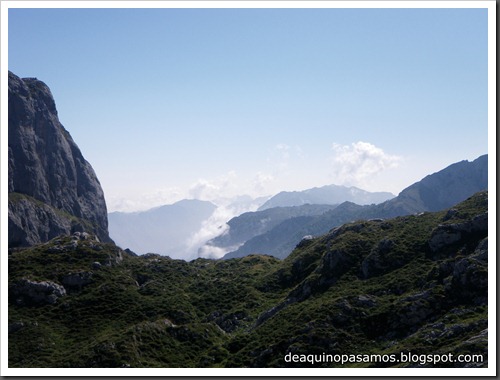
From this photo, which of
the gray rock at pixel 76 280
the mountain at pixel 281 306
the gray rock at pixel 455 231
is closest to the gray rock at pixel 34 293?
the mountain at pixel 281 306

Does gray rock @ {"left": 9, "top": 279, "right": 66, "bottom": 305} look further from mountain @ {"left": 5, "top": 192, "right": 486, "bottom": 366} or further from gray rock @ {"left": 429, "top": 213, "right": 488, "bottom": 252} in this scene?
gray rock @ {"left": 429, "top": 213, "right": 488, "bottom": 252}

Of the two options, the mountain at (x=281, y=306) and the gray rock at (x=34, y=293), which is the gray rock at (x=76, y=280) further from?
the gray rock at (x=34, y=293)

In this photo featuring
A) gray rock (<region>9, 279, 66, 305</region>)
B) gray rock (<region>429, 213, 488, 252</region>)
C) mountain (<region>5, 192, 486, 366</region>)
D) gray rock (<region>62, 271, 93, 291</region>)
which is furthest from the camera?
gray rock (<region>62, 271, 93, 291</region>)

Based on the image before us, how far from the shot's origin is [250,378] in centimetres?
4172

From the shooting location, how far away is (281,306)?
260 ft

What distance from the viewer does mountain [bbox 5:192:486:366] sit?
5644 centimetres

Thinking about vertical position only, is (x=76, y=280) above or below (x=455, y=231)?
below

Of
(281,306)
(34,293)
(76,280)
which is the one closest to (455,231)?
(281,306)

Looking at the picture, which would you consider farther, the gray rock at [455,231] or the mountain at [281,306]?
the gray rock at [455,231]

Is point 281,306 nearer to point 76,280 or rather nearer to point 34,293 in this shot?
point 76,280

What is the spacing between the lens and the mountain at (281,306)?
5644 cm

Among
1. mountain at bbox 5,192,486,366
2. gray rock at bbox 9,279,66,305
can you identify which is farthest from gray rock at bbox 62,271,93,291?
gray rock at bbox 9,279,66,305

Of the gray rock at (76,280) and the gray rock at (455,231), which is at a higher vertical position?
the gray rock at (455,231)

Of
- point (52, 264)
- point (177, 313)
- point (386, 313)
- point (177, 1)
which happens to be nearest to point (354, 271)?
point (386, 313)
